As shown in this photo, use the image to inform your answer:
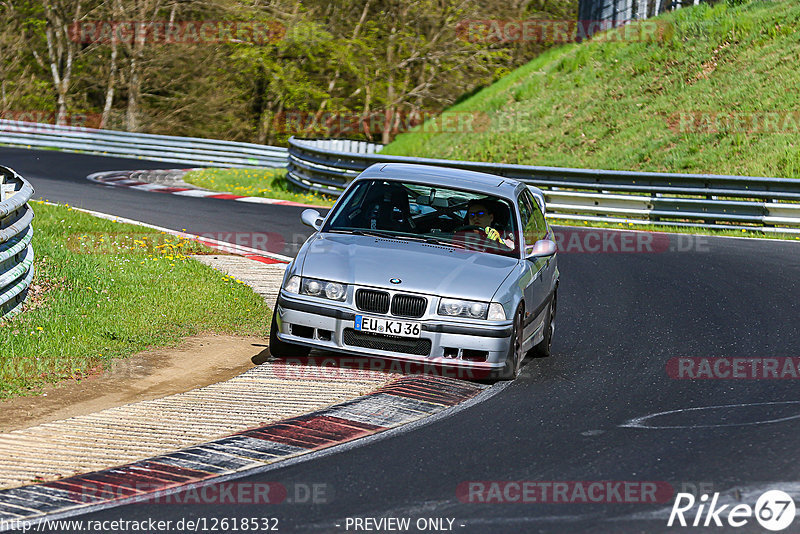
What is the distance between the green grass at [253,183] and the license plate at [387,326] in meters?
14.6

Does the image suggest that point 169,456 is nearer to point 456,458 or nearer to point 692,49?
point 456,458

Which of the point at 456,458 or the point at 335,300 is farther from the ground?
the point at 335,300

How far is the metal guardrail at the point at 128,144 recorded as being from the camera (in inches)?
1361

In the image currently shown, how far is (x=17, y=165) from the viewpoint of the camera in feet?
92.8

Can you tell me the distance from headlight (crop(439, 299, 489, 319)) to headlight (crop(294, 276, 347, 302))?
0.77m

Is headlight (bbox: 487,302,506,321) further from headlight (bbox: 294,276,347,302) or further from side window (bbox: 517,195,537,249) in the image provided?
side window (bbox: 517,195,537,249)

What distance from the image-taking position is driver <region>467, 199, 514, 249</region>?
30.8 ft

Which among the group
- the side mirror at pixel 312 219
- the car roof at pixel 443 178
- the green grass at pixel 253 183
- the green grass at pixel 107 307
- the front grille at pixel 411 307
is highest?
the car roof at pixel 443 178

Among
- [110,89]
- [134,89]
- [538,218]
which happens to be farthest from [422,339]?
[110,89]

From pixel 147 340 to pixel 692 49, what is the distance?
2406 cm

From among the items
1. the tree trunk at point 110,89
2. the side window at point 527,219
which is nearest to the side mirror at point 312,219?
the side window at point 527,219

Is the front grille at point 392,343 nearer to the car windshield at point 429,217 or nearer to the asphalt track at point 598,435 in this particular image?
the asphalt track at point 598,435

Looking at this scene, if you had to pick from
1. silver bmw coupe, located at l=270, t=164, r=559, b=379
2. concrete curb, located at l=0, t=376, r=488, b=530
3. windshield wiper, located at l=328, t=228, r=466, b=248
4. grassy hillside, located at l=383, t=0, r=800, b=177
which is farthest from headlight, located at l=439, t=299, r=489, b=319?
grassy hillside, located at l=383, t=0, r=800, b=177

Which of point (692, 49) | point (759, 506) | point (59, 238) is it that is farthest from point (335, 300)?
point (692, 49)
